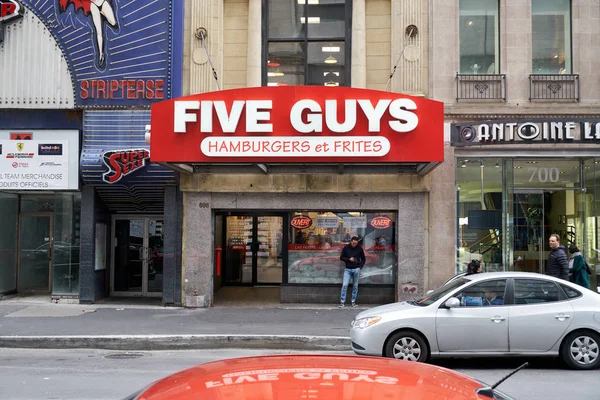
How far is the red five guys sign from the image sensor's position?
1358 cm

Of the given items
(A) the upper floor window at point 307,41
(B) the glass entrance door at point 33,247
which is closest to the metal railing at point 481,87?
(A) the upper floor window at point 307,41

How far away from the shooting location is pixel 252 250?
1906 cm

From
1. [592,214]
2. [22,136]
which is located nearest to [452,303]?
[592,214]

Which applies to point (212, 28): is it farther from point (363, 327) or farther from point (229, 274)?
point (363, 327)

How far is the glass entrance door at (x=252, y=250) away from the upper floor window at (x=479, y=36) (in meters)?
7.14

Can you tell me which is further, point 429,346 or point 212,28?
point 212,28

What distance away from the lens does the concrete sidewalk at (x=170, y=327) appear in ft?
37.5

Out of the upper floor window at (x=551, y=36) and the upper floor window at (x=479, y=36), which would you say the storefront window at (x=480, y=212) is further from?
the upper floor window at (x=551, y=36)

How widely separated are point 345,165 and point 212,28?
4.94 meters

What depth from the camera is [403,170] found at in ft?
50.5

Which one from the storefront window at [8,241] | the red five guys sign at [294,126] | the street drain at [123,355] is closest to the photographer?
the street drain at [123,355]

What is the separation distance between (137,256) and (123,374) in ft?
27.9

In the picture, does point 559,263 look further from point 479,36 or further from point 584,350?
point 479,36

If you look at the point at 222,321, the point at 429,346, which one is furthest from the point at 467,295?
the point at 222,321
